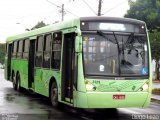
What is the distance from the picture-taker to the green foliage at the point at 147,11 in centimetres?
4281

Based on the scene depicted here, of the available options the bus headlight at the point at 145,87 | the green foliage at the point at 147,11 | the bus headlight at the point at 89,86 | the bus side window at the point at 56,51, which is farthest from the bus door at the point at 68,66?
the green foliage at the point at 147,11

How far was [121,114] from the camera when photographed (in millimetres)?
15172

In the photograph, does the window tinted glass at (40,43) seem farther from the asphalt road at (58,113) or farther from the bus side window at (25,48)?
the asphalt road at (58,113)

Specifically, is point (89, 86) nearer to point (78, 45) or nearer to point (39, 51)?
point (78, 45)

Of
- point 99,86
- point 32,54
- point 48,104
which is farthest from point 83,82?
point 32,54

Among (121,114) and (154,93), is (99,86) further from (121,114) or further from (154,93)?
(154,93)

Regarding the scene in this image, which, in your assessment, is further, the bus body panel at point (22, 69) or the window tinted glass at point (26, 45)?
the window tinted glass at point (26, 45)

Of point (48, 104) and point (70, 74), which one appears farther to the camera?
point (48, 104)

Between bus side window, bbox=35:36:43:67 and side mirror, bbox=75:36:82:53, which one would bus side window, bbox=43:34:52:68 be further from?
Result: side mirror, bbox=75:36:82:53

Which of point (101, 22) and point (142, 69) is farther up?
point (101, 22)

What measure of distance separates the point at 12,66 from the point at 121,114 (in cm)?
1214

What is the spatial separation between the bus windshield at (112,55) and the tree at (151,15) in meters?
27.7

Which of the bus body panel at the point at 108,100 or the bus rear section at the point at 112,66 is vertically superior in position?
the bus rear section at the point at 112,66

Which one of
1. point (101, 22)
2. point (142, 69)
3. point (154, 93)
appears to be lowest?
point (154, 93)
